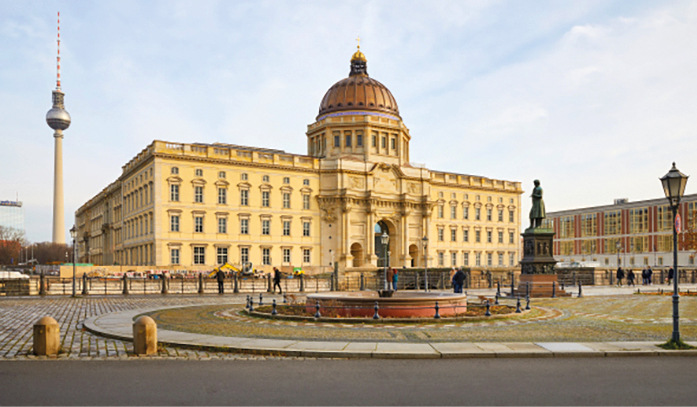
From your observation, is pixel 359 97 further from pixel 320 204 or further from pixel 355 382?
pixel 355 382

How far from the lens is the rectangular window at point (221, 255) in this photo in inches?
2844

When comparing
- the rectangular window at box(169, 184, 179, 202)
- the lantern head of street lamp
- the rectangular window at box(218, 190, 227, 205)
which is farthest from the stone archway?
the lantern head of street lamp

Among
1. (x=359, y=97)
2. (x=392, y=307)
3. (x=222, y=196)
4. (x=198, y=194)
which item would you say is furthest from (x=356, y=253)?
(x=392, y=307)

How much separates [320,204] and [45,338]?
68.8 metres

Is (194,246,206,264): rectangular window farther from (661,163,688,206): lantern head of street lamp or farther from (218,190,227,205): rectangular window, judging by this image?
(661,163,688,206): lantern head of street lamp

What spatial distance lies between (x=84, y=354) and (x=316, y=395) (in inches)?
246

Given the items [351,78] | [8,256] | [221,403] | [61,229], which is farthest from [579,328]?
[61,229]

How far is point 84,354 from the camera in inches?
482

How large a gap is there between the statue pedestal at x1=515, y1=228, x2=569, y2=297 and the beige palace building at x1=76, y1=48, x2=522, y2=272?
1641 inches

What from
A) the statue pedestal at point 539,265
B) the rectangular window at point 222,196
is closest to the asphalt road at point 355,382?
the statue pedestal at point 539,265

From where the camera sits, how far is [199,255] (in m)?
71.0

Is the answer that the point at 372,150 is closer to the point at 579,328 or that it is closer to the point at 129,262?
the point at 129,262

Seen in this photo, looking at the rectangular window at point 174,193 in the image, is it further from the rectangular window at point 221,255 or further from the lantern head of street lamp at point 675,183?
the lantern head of street lamp at point 675,183

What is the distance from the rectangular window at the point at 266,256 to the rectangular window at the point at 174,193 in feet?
42.0
